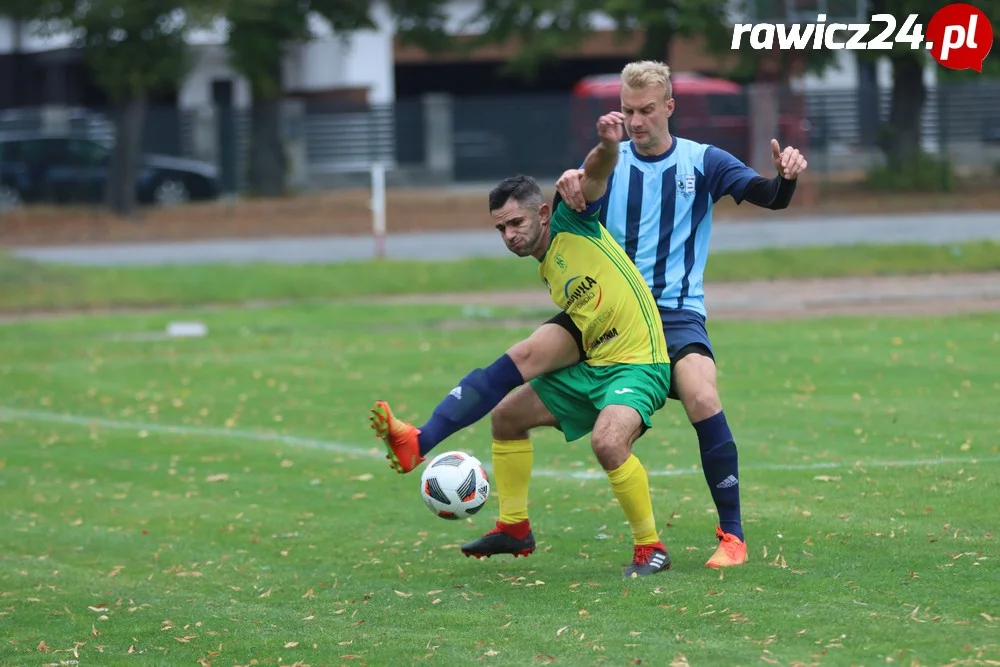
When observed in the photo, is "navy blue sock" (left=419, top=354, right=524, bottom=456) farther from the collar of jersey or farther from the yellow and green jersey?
the collar of jersey

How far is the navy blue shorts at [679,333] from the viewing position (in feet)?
22.1

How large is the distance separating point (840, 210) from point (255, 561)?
994 inches

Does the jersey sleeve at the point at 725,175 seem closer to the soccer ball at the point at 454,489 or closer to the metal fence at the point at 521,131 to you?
the soccer ball at the point at 454,489

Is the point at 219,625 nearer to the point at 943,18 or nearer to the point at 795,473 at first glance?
the point at 795,473

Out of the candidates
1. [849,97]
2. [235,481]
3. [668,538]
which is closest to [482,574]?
[668,538]

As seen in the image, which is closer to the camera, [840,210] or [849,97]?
[840,210]

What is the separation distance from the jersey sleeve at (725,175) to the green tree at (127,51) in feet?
86.9

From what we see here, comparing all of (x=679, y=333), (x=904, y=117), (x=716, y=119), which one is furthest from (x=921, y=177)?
(x=679, y=333)

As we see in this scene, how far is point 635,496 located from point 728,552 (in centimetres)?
49

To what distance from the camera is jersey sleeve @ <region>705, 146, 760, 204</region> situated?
21.9 feet

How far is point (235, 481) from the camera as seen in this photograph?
31.9 feet

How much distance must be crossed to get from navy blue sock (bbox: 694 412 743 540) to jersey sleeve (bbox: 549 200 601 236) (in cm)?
100

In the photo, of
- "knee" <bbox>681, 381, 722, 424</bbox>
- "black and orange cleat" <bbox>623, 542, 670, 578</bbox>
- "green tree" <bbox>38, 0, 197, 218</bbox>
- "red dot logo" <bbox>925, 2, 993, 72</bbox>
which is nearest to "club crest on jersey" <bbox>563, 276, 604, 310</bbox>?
"knee" <bbox>681, 381, 722, 424</bbox>

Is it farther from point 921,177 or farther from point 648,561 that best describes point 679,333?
point 921,177
